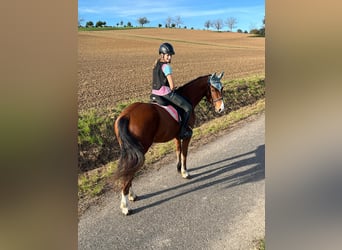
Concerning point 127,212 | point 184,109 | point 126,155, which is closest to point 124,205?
point 127,212

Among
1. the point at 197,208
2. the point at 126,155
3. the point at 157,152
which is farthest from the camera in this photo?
the point at 157,152

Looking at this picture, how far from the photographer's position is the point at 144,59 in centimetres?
206

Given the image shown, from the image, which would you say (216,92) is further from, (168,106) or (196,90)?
(168,106)

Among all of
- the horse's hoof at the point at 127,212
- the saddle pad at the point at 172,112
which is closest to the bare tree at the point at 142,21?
the saddle pad at the point at 172,112

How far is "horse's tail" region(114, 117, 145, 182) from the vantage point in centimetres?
188

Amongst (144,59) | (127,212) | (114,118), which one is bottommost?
(127,212)

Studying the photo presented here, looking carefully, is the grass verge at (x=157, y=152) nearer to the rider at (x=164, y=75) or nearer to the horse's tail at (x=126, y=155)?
the horse's tail at (x=126, y=155)

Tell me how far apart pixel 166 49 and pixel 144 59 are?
178mm

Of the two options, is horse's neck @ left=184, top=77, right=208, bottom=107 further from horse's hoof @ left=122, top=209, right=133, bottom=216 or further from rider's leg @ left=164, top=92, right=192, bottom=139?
horse's hoof @ left=122, top=209, right=133, bottom=216

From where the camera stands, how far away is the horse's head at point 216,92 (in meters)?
2.13

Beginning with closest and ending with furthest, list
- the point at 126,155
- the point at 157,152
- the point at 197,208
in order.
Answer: the point at 126,155 < the point at 197,208 < the point at 157,152

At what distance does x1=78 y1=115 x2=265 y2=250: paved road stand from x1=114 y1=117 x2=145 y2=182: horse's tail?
0.47 ft
